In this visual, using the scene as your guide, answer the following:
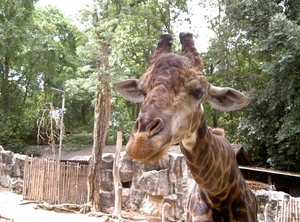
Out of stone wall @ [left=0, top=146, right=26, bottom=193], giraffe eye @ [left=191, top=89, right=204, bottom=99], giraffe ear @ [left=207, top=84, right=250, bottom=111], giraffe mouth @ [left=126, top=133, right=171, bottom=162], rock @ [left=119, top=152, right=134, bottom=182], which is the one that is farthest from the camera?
stone wall @ [left=0, top=146, right=26, bottom=193]

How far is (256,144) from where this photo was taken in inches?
656

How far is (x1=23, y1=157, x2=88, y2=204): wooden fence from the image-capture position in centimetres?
1377

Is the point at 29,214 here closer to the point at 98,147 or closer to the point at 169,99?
the point at 98,147

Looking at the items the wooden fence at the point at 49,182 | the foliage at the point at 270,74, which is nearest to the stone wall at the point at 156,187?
the wooden fence at the point at 49,182

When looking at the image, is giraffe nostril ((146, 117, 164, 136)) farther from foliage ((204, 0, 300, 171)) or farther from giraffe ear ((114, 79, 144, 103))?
foliage ((204, 0, 300, 171))

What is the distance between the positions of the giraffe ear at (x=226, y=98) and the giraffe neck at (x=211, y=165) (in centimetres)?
17

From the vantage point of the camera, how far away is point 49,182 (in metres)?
13.8

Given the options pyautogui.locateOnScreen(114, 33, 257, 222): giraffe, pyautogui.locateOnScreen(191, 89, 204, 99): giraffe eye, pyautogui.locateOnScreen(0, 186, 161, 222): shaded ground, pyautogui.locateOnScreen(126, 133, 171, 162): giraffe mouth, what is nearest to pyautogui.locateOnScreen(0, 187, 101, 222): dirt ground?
pyautogui.locateOnScreen(0, 186, 161, 222): shaded ground

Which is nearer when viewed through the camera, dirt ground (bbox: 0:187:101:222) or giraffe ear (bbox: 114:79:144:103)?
giraffe ear (bbox: 114:79:144:103)

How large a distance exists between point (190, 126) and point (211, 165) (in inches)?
20.7

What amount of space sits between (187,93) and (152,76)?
244 mm

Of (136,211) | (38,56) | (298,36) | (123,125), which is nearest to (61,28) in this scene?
(38,56)

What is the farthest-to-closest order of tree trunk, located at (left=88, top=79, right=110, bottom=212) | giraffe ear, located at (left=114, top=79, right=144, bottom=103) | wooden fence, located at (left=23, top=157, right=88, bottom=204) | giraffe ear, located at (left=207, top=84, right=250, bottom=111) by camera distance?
wooden fence, located at (left=23, top=157, right=88, bottom=204) → tree trunk, located at (left=88, top=79, right=110, bottom=212) → giraffe ear, located at (left=114, top=79, right=144, bottom=103) → giraffe ear, located at (left=207, top=84, right=250, bottom=111)

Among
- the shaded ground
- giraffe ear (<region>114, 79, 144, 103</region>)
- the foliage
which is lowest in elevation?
the shaded ground
